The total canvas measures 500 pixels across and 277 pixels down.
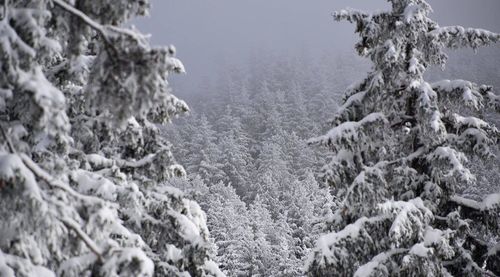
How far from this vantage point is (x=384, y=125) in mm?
10047

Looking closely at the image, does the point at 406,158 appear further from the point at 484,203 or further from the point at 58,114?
the point at 58,114

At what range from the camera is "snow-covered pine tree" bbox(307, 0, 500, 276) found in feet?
29.8

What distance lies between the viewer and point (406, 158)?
9.98 meters

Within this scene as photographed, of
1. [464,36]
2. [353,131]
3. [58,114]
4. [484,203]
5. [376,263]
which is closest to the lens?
[58,114]

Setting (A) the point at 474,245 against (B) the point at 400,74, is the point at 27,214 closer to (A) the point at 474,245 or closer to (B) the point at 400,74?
(B) the point at 400,74

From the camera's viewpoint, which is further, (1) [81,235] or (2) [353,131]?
(2) [353,131]

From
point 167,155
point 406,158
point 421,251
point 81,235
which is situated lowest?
point 81,235

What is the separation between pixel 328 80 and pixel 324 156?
Result: 67.2 meters

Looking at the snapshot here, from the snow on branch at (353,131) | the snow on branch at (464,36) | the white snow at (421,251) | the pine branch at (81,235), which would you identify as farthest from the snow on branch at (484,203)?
the pine branch at (81,235)

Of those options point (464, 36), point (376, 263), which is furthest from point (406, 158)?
point (464, 36)

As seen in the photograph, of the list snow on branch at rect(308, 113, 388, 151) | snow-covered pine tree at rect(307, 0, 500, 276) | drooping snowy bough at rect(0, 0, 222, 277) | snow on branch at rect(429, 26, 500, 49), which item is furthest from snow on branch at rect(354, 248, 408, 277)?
drooping snowy bough at rect(0, 0, 222, 277)

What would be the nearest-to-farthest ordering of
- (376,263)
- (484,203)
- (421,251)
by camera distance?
1. (421,251)
2. (376,263)
3. (484,203)

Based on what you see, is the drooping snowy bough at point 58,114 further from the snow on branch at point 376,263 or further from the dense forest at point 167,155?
the snow on branch at point 376,263

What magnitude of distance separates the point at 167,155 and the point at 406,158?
4757 millimetres
